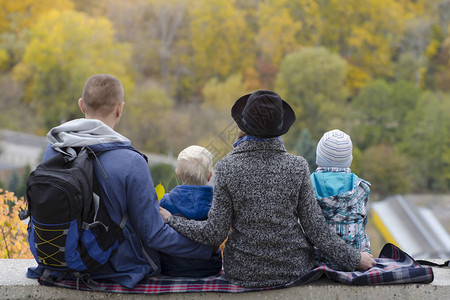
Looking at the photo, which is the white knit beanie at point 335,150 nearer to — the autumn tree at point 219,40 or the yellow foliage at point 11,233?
the yellow foliage at point 11,233

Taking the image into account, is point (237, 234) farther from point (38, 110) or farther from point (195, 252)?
point (38, 110)

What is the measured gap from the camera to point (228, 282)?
→ 7.25 feet

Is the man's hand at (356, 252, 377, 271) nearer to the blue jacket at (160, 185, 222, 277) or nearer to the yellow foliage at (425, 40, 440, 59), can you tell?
the blue jacket at (160, 185, 222, 277)

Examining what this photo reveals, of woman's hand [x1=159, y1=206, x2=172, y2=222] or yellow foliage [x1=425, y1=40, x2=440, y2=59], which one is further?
yellow foliage [x1=425, y1=40, x2=440, y2=59]

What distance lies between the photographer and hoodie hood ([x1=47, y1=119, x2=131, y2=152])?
2084 mm

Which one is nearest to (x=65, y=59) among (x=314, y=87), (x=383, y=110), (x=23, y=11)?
(x=23, y=11)

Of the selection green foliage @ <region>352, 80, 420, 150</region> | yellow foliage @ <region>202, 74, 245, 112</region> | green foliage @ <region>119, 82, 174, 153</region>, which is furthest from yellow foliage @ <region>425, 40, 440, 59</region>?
green foliage @ <region>119, 82, 174, 153</region>

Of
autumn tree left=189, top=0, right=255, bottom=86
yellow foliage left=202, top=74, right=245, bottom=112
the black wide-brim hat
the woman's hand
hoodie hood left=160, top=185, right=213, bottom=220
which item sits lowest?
yellow foliage left=202, top=74, right=245, bottom=112

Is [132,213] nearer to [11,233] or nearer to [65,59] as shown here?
[11,233]

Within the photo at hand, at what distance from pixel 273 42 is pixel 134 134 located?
17.3m

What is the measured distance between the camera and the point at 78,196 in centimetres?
195

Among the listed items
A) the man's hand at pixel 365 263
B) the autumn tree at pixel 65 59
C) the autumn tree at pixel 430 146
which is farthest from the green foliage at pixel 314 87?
the man's hand at pixel 365 263

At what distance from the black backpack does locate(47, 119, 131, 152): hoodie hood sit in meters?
0.04

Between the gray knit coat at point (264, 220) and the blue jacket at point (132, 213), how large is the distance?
0.08m
